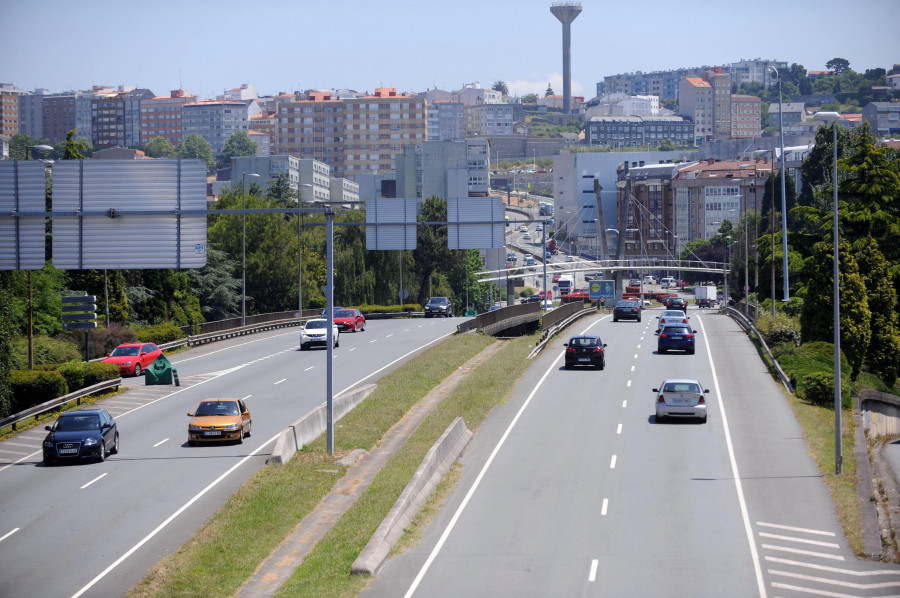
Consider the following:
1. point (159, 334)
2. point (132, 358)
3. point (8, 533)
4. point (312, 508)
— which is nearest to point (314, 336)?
point (159, 334)

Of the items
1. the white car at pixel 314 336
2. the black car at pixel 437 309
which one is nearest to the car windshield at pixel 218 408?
the white car at pixel 314 336

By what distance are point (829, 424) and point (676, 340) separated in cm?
1916

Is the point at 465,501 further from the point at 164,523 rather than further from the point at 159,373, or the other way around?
the point at 159,373

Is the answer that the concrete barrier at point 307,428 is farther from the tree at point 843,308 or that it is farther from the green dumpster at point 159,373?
the tree at point 843,308

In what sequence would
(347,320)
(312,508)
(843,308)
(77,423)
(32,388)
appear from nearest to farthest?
1. (312,508)
2. (77,423)
3. (32,388)
4. (843,308)
5. (347,320)

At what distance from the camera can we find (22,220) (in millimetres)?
29016

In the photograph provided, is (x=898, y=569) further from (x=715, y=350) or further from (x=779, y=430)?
(x=715, y=350)

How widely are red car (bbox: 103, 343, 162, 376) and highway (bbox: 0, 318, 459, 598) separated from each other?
3.74 ft

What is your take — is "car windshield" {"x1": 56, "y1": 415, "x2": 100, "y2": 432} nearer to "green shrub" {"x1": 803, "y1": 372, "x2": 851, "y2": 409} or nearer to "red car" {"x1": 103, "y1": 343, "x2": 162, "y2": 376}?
"red car" {"x1": 103, "y1": 343, "x2": 162, "y2": 376}

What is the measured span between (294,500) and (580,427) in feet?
41.9

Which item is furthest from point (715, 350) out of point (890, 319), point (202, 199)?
point (202, 199)

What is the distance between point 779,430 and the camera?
115 feet

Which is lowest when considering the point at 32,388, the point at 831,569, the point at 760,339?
the point at 831,569

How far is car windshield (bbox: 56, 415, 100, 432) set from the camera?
30.9 m
